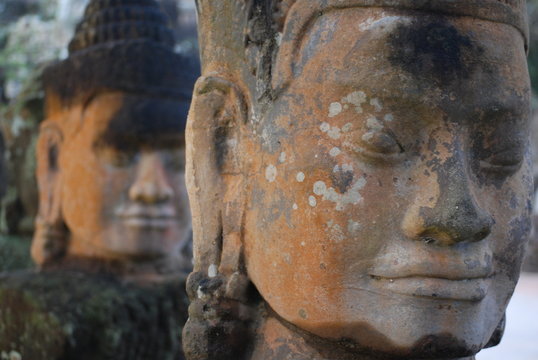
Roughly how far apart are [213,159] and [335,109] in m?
0.48

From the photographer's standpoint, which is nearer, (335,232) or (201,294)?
(335,232)

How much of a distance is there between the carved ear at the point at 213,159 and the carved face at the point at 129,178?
1.50m

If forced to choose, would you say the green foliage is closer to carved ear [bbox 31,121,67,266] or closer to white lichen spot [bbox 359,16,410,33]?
carved ear [bbox 31,121,67,266]

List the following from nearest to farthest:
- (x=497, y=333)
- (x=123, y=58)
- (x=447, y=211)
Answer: (x=447, y=211) → (x=497, y=333) → (x=123, y=58)

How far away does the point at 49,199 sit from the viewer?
3.89m

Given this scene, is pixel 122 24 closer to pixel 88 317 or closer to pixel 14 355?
pixel 88 317

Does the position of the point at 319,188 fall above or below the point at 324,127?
below

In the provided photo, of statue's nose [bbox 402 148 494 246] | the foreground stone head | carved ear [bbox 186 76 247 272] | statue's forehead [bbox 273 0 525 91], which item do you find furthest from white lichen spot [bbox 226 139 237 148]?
statue's nose [bbox 402 148 494 246]

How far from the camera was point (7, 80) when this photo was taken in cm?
648

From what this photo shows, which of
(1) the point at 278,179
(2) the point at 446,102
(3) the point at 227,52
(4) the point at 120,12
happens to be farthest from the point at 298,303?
(4) the point at 120,12

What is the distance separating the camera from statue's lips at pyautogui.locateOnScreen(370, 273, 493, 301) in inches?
62.3

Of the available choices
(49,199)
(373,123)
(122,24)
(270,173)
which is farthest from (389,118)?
(49,199)

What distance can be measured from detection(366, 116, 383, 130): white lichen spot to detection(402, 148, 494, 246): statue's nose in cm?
18

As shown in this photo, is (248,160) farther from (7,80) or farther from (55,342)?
(7,80)
